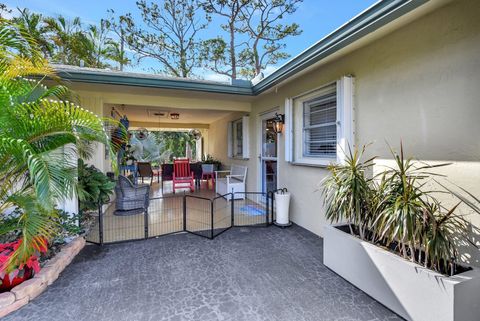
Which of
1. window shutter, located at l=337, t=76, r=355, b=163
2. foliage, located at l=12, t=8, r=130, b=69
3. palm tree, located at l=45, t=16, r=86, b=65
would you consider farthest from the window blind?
palm tree, located at l=45, t=16, r=86, b=65

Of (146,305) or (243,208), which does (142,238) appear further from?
(243,208)

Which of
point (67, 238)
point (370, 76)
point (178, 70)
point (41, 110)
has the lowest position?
point (67, 238)

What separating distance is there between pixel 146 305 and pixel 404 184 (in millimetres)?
2463

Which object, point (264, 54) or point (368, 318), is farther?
point (264, 54)

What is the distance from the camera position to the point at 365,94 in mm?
3070

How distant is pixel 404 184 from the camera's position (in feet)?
6.70

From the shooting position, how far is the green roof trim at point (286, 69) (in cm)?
227

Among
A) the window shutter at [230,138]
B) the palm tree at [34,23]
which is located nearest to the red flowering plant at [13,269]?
the window shutter at [230,138]

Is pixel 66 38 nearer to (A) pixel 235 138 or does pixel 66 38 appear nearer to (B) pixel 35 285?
(A) pixel 235 138

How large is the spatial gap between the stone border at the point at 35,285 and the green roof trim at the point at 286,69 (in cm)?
272

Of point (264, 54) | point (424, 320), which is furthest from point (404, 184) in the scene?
point (264, 54)

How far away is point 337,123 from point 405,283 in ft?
6.63

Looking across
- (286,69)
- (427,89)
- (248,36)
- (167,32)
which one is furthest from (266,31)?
(427,89)

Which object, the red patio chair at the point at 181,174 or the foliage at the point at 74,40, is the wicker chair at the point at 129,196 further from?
the foliage at the point at 74,40
